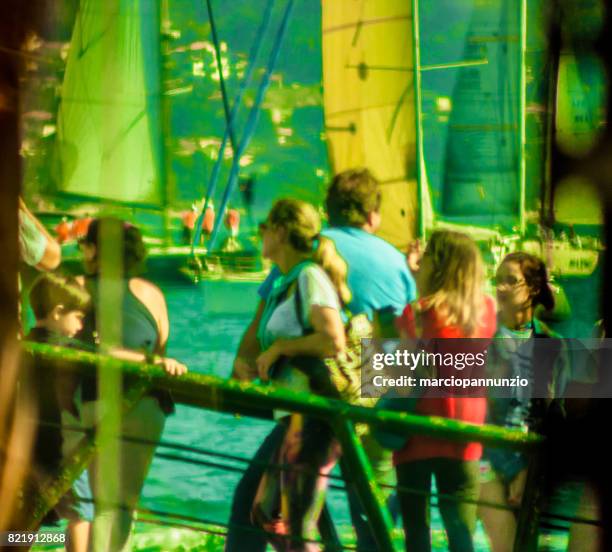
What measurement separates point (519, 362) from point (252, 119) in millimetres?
1104

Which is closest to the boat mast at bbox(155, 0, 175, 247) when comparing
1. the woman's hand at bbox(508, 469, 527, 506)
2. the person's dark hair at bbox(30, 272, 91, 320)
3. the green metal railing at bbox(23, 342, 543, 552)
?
the person's dark hair at bbox(30, 272, 91, 320)

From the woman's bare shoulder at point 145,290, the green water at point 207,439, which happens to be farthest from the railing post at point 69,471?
the woman's bare shoulder at point 145,290

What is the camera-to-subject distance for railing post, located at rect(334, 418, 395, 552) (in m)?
3.23

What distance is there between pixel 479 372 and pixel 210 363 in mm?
827

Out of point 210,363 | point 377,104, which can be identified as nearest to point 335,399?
point 210,363

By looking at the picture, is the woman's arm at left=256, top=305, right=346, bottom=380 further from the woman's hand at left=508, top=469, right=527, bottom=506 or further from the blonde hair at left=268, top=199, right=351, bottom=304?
the woman's hand at left=508, top=469, right=527, bottom=506

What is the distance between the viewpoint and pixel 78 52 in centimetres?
336

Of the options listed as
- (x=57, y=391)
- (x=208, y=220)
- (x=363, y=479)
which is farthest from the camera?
(x=57, y=391)

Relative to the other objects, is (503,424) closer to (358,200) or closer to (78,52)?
(358,200)

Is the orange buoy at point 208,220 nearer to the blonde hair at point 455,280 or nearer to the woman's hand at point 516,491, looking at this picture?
the blonde hair at point 455,280

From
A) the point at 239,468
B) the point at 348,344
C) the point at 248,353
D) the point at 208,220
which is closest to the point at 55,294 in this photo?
the point at 208,220

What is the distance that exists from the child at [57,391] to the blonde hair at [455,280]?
110 centimetres

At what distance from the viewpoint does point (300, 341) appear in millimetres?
3279

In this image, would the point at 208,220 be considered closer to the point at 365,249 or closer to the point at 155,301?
the point at 155,301
